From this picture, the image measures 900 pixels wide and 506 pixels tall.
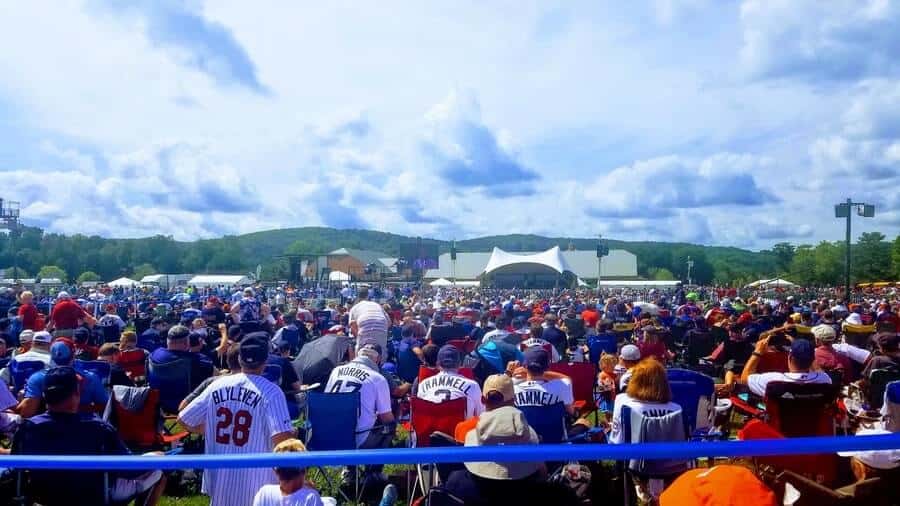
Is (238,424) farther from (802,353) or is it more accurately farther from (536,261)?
(536,261)

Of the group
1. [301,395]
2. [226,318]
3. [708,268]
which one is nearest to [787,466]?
[301,395]

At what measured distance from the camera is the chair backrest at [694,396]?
6.20 m

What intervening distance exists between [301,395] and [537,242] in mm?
184551

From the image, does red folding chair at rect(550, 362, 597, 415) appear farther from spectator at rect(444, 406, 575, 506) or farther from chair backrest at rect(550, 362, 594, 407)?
spectator at rect(444, 406, 575, 506)

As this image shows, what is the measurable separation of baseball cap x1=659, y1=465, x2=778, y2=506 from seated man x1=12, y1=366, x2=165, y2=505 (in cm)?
317

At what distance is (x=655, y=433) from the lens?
4590 mm

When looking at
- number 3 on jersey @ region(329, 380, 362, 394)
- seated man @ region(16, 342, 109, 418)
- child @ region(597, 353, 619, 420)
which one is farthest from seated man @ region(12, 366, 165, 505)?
child @ region(597, 353, 619, 420)

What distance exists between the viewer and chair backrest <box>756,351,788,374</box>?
766cm

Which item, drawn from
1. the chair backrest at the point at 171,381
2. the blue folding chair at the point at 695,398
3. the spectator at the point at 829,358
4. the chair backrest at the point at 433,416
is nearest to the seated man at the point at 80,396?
the chair backrest at the point at 171,381

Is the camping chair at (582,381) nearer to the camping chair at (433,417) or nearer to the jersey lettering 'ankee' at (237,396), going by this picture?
the camping chair at (433,417)

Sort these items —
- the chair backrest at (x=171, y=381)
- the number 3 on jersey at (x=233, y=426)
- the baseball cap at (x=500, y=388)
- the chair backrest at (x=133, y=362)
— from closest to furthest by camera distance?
the number 3 on jersey at (x=233, y=426) → the baseball cap at (x=500, y=388) → the chair backrest at (x=171, y=381) → the chair backrest at (x=133, y=362)

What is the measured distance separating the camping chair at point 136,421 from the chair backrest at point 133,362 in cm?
302

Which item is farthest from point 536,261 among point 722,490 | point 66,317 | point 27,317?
point 722,490

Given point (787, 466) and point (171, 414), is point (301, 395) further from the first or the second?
point (787, 466)
